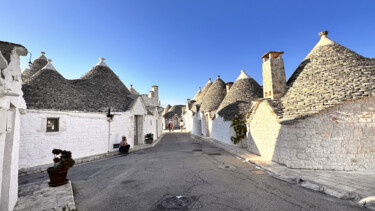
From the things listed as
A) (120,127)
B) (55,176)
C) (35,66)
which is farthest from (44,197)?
(35,66)

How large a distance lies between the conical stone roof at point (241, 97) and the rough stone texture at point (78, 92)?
366 inches

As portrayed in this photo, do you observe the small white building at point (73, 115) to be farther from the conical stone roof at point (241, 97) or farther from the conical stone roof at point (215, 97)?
the conical stone roof at point (215, 97)

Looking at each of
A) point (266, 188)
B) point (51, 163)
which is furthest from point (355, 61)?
point (51, 163)

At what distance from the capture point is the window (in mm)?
9359

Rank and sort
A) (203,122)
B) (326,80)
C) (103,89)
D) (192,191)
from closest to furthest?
Answer: (192,191), (326,80), (103,89), (203,122)

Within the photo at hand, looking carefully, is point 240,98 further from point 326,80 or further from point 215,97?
point 326,80

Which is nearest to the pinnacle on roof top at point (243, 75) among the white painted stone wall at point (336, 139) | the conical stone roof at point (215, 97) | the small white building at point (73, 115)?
the conical stone roof at point (215, 97)

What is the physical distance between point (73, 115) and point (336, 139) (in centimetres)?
1358

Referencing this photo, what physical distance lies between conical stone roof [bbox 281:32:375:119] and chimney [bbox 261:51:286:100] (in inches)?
16.4

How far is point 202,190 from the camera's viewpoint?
16.7ft

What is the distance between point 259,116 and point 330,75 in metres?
3.81

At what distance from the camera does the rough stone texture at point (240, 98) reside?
1539 centimetres

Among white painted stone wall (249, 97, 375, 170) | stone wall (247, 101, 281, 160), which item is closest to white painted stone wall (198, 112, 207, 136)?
stone wall (247, 101, 281, 160)

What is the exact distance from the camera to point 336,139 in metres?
6.54
